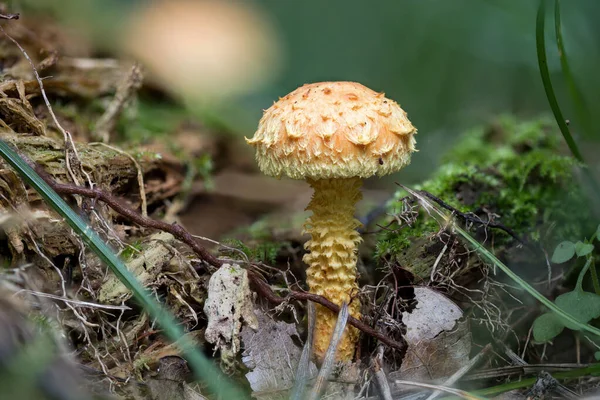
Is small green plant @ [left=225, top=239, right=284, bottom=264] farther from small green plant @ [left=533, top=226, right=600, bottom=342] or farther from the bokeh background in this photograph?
the bokeh background

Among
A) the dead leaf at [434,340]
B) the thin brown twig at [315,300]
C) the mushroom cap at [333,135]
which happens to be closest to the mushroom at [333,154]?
the mushroom cap at [333,135]

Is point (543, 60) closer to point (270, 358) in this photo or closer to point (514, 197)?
point (514, 197)

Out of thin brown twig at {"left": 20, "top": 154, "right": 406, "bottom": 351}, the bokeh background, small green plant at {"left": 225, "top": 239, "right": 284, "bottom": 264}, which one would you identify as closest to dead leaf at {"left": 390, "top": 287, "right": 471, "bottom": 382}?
thin brown twig at {"left": 20, "top": 154, "right": 406, "bottom": 351}

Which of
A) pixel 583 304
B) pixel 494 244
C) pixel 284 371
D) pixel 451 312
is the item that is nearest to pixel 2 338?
pixel 284 371

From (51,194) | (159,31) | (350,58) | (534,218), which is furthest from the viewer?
(159,31)

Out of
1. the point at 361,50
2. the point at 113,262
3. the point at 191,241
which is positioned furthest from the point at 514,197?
the point at 113,262

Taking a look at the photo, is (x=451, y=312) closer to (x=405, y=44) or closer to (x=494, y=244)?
(x=494, y=244)
